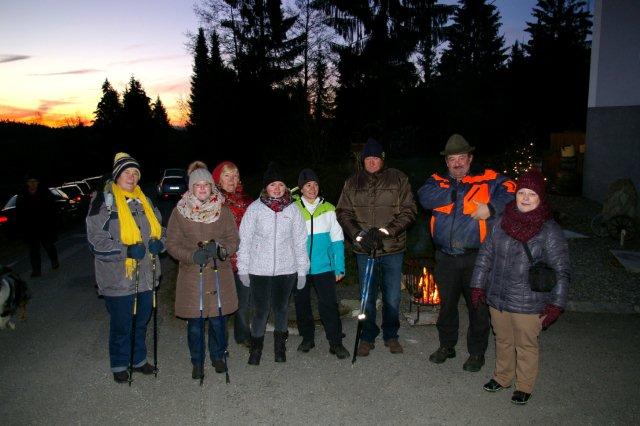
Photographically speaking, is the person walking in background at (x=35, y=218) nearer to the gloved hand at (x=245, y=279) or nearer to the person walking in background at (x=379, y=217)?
the gloved hand at (x=245, y=279)

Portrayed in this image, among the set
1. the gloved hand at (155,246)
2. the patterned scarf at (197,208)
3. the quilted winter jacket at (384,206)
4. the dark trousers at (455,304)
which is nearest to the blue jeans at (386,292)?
the quilted winter jacket at (384,206)

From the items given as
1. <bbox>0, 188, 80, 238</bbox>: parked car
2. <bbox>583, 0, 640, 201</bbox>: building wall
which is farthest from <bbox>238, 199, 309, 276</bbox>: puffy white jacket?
<bbox>583, 0, 640, 201</bbox>: building wall

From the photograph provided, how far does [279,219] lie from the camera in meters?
4.77

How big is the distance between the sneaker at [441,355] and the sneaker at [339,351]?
36.0 inches

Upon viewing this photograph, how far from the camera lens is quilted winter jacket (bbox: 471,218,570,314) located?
152 inches

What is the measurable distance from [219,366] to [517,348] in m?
2.91

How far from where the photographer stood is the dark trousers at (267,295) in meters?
4.86

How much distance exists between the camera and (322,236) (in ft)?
16.6

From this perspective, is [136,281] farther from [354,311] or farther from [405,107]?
[405,107]

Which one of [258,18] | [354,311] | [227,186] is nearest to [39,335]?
[227,186]

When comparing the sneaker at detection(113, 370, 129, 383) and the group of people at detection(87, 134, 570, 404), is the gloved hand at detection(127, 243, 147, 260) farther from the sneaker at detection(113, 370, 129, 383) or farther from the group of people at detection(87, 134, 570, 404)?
the sneaker at detection(113, 370, 129, 383)

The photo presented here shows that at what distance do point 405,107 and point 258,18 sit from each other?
44.2 feet

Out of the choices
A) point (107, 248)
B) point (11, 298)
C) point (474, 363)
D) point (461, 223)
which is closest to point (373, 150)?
point (461, 223)

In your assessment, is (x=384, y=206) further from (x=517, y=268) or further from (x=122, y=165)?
(x=122, y=165)
